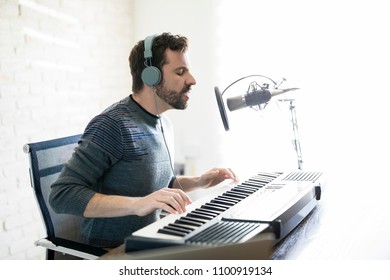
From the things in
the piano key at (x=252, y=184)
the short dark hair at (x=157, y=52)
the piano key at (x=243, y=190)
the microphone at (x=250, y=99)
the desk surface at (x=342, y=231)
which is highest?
the short dark hair at (x=157, y=52)

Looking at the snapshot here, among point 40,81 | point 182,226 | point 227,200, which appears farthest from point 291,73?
point 182,226

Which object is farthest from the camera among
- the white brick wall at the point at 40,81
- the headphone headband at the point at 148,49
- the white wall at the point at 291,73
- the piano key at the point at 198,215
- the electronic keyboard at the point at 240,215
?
the white wall at the point at 291,73

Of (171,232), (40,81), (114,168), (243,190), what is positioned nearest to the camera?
(171,232)

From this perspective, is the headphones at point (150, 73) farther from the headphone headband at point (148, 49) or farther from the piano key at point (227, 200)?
the piano key at point (227, 200)

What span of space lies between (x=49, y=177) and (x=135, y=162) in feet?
0.87

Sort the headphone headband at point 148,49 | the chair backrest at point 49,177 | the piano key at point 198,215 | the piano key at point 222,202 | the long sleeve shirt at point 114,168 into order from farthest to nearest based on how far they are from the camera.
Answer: the headphone headband at point 148,49 → the chair backrest at point 49,177 → the long sleeve shirt at point 114,168 → the piano key at point 222,202 → the piano key at point 198,215

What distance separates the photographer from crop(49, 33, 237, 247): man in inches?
45.6

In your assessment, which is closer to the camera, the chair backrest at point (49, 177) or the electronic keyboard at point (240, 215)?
the electronic keyboard at point (240, 215)

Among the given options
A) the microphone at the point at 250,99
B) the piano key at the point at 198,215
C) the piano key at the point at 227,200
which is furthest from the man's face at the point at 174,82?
the piano key at the point at 198,215

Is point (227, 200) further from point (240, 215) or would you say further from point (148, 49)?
point (148, 49)

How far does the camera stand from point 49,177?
1365 mm

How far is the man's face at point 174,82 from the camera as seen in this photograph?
1.46 m

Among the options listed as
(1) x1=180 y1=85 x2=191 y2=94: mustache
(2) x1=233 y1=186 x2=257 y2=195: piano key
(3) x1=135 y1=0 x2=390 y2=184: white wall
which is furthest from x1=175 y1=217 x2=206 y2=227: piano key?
(3) x1=135 y1=0 x2=390 y2=184: white wall

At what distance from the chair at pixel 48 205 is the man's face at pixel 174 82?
13.4 inches
